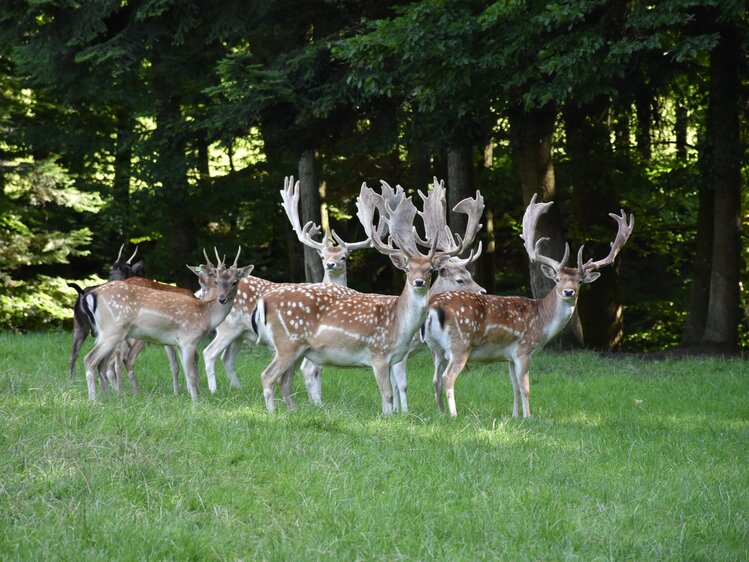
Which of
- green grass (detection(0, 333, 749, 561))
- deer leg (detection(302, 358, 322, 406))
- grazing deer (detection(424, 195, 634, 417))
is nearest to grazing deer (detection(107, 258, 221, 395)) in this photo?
green grass (detection(0, 333, 749, 561))

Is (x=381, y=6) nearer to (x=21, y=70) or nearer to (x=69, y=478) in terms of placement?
(x=21, y=70)

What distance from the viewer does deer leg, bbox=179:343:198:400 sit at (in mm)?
9002

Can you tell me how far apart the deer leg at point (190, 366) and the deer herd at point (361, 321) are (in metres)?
0.01

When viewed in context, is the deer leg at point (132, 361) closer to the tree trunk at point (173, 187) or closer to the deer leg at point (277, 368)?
the deer leg at point (277, 368)

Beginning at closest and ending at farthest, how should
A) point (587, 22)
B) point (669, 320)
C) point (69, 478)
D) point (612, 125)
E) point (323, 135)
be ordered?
point (69, 478), point (587, 22), point (323, 135), point (612, 125), point (669, 320)

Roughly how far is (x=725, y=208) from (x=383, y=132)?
485 cm

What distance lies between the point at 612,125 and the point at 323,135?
222 inches

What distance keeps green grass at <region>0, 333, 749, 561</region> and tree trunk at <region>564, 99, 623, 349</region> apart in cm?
869


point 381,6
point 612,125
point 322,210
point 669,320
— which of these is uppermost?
point 381,6

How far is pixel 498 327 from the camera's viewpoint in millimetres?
9547

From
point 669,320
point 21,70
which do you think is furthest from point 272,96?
point 669,320

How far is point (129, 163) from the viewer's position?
2183 cm

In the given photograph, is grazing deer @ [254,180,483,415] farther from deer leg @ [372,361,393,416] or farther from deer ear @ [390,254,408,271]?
deer ear @ [390,254,408,271]

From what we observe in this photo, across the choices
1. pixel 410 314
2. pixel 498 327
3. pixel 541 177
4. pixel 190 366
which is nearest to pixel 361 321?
pixel 410 314
